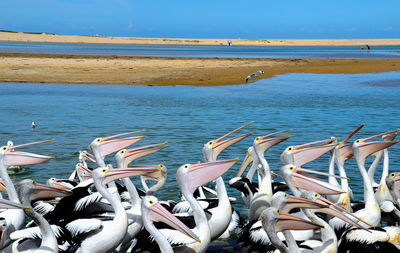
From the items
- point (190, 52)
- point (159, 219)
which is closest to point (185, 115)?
point (159, 219)

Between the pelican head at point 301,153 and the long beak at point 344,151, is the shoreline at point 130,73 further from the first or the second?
the pelican head at point 301,153

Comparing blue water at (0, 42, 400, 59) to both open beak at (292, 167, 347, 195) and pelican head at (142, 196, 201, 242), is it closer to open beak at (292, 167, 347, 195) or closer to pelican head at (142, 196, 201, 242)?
open beak at (292, 167, 347, 195)

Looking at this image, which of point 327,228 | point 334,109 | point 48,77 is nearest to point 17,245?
point 327,228

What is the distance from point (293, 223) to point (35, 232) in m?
1.89

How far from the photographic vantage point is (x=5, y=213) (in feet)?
14.8

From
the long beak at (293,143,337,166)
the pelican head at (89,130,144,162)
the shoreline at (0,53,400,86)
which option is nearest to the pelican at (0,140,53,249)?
the pelican head at (89,130,144,162)

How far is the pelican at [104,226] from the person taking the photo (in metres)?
4.04

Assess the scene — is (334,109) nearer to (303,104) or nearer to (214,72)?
(303,104)

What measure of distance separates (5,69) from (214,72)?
8.65 metres

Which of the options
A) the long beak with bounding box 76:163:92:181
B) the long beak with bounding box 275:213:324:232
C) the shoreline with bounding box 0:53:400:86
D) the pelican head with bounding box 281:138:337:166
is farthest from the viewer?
the shoreline with bounding box 0:53:400:86

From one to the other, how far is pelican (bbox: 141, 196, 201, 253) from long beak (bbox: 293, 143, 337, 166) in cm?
167

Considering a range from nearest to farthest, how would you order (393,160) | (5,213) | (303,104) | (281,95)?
(5,213), (393,160), (303,104), (281,95)

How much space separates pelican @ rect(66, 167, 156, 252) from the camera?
4035mm

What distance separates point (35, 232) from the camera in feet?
13.3
